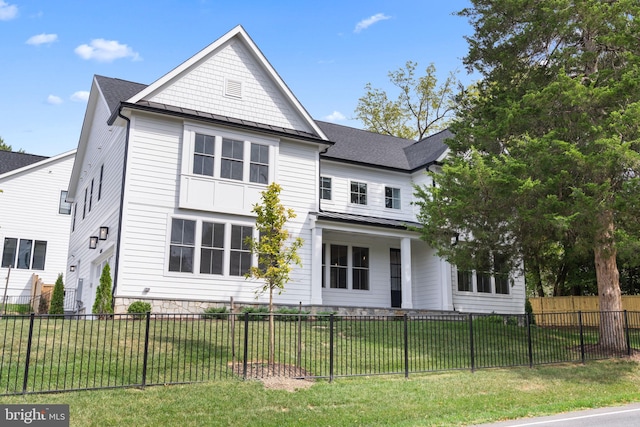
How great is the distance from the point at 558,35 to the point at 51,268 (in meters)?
27.3

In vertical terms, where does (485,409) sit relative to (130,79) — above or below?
below

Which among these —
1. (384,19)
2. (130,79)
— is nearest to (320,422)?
(384,19)

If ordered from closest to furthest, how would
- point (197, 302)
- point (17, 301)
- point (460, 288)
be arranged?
1. point (197, 302)
2. point (460, 288)
3. point (17, 301)

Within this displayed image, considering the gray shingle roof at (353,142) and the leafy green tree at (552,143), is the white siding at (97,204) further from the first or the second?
the leafy green tree at (552,143)

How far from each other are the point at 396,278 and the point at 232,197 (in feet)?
27.9

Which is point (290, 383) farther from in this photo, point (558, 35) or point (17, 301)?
point (17, 301)

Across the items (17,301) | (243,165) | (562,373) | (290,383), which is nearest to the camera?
(290,383)

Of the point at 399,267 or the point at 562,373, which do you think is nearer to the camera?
the point at 562,373

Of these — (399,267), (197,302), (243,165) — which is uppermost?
(243,165)

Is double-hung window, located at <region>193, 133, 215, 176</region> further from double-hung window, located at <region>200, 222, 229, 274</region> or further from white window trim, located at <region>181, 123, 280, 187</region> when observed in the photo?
double-hung window, located at <region>200, 222, 229, 274</region>

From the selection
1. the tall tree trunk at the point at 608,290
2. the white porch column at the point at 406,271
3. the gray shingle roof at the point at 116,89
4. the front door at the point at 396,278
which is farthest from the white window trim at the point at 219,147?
the tall tree trunk at the point at 608,290

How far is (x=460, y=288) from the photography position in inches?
914

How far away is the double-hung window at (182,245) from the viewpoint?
17.6 metres

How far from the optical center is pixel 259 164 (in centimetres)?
1950
